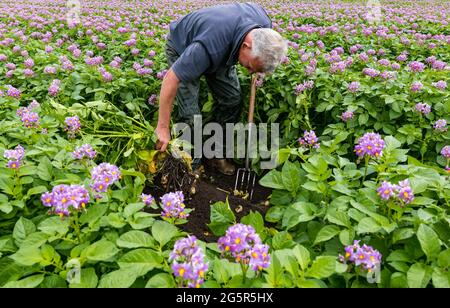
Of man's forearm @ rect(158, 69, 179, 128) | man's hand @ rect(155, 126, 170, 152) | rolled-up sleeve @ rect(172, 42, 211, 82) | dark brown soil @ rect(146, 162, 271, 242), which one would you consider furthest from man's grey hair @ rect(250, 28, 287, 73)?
dark brown soil @ rect(146, 162, 271, 242)

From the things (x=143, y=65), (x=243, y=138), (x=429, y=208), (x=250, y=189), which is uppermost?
(x=429, y=208)

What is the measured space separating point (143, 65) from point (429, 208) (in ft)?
9.27

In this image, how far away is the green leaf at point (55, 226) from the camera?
4.81 ft

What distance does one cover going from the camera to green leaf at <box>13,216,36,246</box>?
152cm

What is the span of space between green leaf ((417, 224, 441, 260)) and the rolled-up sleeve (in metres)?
1.54

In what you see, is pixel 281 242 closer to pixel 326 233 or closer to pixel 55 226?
pixel 326 233

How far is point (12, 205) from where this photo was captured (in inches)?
68.1

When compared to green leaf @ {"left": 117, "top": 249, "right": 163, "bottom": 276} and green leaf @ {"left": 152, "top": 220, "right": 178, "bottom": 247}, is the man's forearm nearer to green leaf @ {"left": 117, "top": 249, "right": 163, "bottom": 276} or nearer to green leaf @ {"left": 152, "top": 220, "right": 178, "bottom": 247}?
green leaf @ {"left": 152, "top": 220, "right": 178, "bottom": 247}

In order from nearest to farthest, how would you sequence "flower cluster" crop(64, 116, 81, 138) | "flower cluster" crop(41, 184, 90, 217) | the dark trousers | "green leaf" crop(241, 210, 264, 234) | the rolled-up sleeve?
"flower cluster" crop(41, 184, 90, 217)
"green leaf" crop(241, 210, 264, 234)
"flower cluster" crop(64, 116, 81, 138)
the rolled-up sleeve
the dark trousers

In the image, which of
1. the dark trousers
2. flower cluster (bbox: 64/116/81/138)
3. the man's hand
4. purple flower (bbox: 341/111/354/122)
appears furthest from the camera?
the dark trousers

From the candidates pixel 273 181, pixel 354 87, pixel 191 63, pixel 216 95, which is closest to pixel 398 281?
pixel 273 181

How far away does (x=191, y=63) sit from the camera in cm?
237
